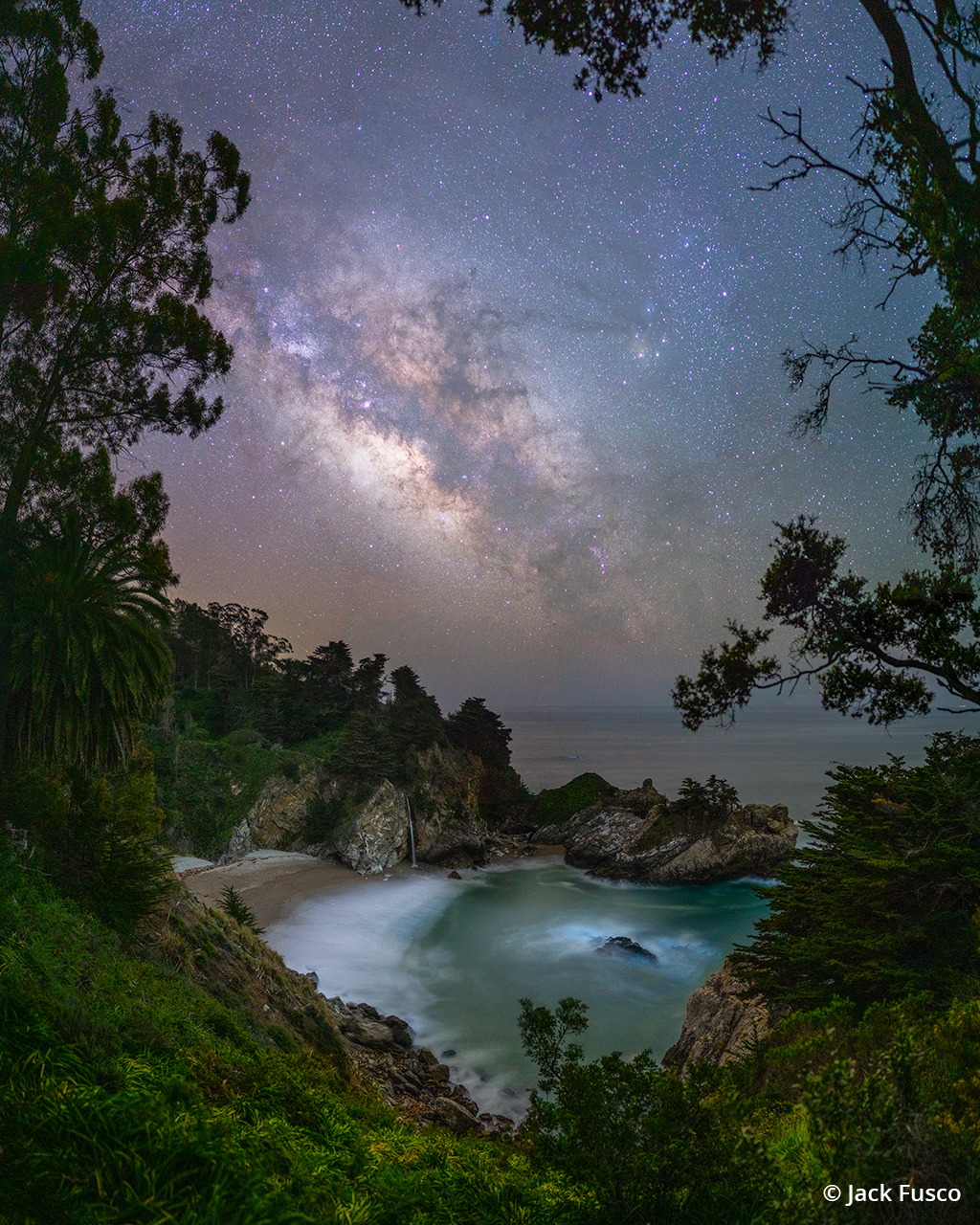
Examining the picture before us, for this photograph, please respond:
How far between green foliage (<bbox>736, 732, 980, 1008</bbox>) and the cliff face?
2769cm

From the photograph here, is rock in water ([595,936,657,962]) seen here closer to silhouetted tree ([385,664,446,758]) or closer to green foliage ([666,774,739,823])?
green foliage ([666,774,739,823])

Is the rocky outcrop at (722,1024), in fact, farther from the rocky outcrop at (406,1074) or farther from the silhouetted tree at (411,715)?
the silhouetted tree at (411,715)

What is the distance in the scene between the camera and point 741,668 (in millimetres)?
7324

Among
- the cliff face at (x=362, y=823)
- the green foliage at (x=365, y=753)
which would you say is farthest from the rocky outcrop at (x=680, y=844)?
the green foliage at (x=365, y=753)

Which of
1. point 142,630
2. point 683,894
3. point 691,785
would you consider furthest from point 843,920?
point 691,785

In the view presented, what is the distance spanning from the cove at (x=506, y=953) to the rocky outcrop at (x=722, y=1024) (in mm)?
4961

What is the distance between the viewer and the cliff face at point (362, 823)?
3406cm

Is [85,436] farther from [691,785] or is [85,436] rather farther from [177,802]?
[691,785]

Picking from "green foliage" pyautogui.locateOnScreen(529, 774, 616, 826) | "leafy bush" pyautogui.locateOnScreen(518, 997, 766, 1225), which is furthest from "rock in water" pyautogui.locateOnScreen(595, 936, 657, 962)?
"leafy bush" pyautogui.locateOnScreen(518, 997, 766, 1225)

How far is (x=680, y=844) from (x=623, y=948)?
11176 millimetres

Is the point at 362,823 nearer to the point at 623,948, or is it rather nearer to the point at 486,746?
the point at 486,746

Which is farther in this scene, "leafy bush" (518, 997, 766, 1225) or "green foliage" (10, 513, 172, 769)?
"green foliage" (10, 513, 172, 769)

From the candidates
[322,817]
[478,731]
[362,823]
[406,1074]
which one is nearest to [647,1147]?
[406,1074]

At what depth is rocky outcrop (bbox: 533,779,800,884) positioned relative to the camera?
3303 centimetres
